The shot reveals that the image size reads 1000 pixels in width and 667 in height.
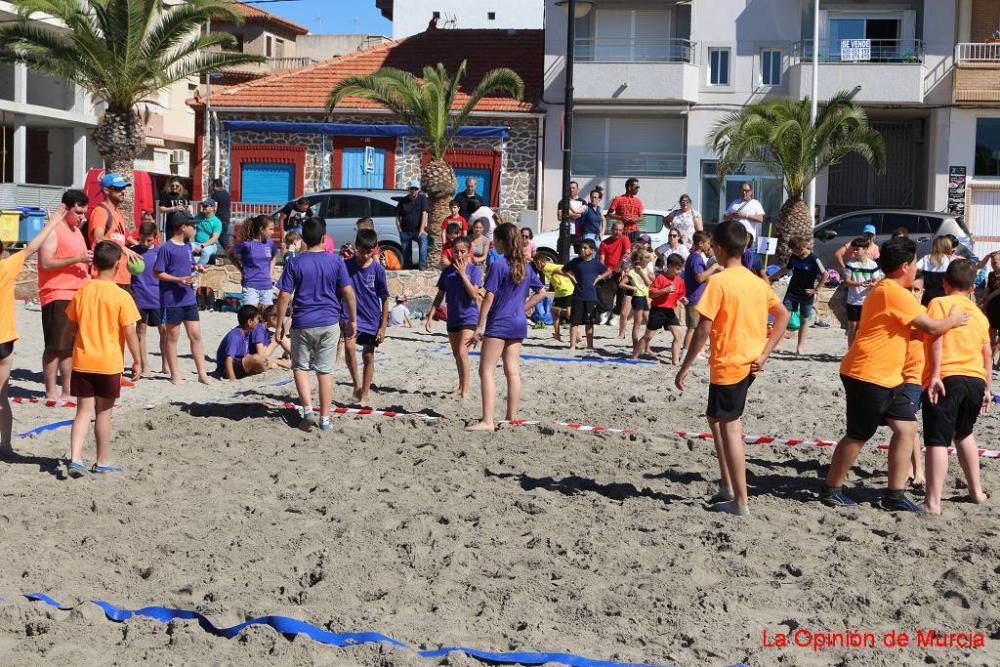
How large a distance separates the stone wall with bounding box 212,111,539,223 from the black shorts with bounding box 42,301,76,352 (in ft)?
73.1

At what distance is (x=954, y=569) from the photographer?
21.1 ft

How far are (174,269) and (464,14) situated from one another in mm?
37951

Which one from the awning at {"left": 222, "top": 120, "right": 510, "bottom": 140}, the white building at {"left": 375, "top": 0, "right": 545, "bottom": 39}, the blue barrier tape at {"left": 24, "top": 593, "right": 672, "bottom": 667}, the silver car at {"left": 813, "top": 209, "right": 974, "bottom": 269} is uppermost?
the white building at {"left": 375, "top": 0, "right": 545, "bottom": 39}

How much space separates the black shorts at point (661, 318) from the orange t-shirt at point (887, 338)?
7470mm

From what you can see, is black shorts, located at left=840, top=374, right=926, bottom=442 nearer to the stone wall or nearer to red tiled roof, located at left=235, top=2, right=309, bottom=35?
the stone wall

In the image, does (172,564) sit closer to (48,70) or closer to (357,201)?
(357,201)

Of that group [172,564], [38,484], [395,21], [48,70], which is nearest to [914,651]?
[172,564]

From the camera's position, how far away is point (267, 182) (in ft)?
112

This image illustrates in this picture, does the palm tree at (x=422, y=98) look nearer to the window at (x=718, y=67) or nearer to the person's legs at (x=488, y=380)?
the window at (x=718, y=67)

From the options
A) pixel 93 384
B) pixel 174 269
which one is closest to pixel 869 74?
pixel 174 269

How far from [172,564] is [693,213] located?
51.1ft

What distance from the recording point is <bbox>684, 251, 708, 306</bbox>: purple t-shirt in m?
14.5

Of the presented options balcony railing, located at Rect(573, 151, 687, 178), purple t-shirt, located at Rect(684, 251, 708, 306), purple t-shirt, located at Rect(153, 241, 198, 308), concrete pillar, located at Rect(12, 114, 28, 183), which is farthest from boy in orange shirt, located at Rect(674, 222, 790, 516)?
concrete pillar, located at Rect(12, 114, 28, 183)

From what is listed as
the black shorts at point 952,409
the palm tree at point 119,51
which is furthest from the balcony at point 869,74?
the black shorts at point 952,409
